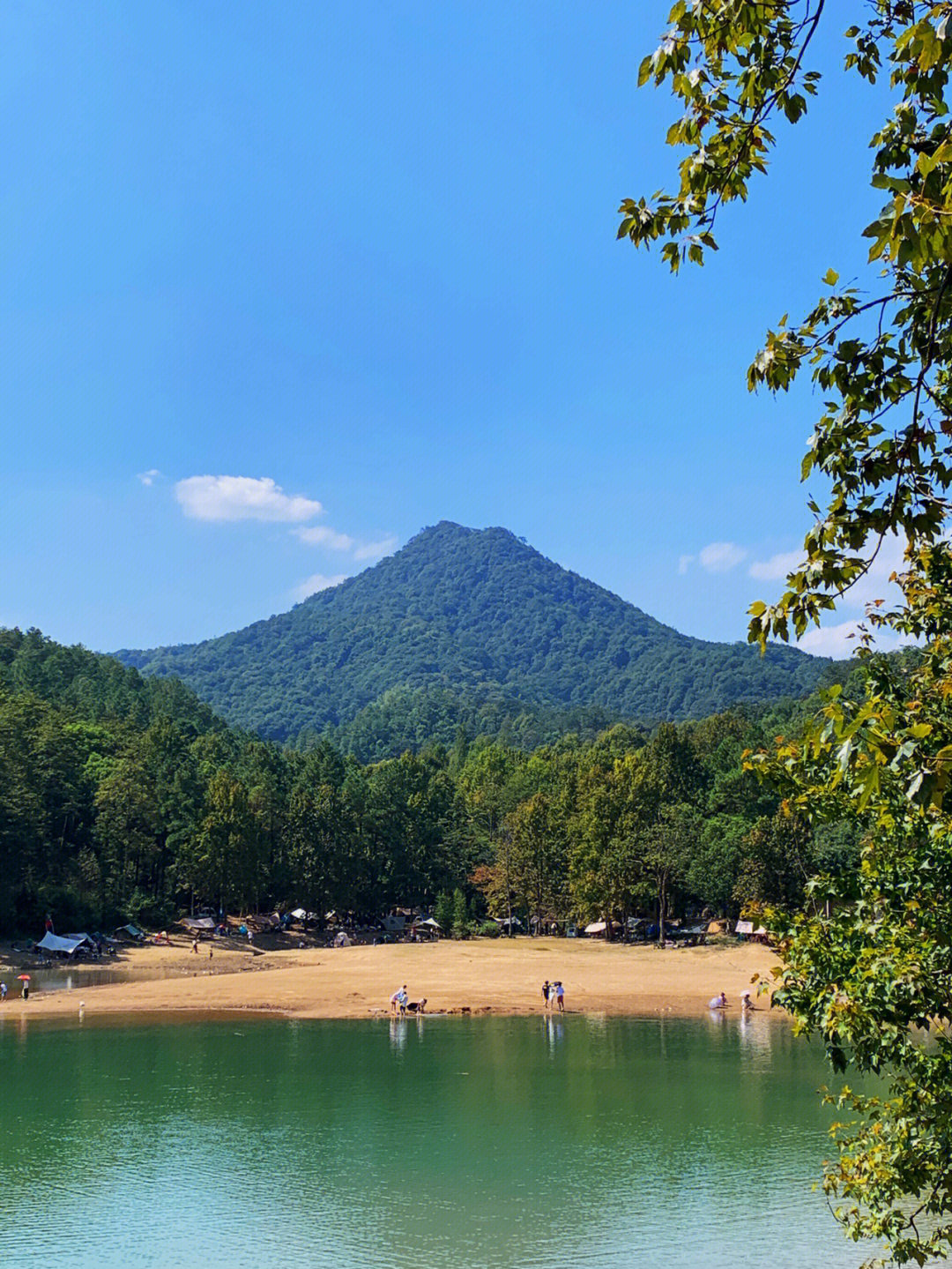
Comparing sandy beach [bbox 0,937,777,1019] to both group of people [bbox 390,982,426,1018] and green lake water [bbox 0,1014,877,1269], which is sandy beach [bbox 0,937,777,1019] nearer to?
group of people [bbox 390,982,426,1018]

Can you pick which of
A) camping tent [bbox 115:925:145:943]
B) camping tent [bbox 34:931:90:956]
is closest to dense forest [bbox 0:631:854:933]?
camping tent [bbox 115:925:145:943]

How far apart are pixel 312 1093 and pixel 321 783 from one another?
66.0 m

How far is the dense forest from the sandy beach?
565cm

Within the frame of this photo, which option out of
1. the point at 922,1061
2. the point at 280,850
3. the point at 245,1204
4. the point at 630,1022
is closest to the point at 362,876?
the point at 280,850

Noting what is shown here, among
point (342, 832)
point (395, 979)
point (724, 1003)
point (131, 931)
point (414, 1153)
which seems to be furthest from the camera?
point (342, 832)

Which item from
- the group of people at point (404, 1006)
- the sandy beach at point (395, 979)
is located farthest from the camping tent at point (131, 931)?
the group of people at point (404, 1006)

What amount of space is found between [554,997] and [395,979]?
13073 millimetres

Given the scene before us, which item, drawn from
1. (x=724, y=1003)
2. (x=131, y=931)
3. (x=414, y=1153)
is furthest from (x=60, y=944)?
(x=414, y=1153)

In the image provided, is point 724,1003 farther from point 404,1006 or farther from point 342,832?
point 342,832

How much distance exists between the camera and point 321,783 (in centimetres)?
9844

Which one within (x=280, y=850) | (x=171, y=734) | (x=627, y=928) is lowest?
(x=627, y=928)

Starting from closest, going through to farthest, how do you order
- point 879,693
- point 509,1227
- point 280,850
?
point 879,693 < point 509,1227 < point 280,850

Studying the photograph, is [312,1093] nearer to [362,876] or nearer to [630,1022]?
[630,1022]

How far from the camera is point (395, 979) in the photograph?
60.4 metres
